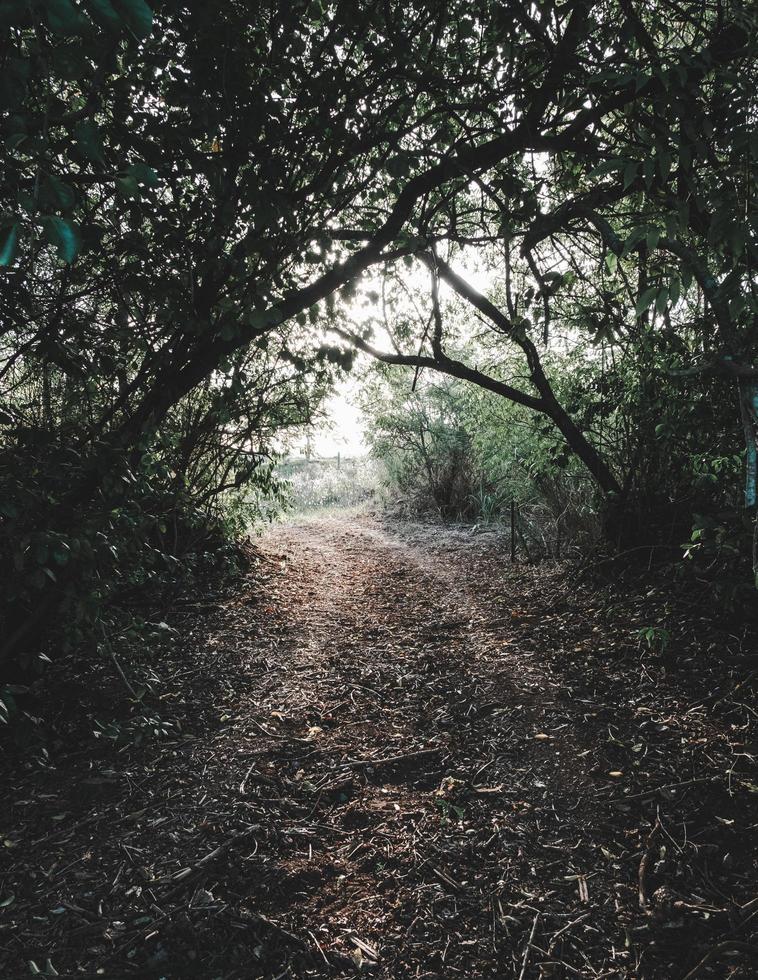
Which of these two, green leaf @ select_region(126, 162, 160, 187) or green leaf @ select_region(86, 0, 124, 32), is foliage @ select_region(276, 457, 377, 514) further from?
green leaf @ select_region(86, 0, 124, 32)

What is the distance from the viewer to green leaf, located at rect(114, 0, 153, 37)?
34.4 inches

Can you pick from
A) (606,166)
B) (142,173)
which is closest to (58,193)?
(142,173)

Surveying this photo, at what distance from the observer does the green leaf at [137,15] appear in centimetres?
87

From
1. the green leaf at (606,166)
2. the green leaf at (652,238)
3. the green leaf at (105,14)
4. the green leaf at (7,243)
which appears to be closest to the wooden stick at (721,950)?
the green leaf at (652,238)

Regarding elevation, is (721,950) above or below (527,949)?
above

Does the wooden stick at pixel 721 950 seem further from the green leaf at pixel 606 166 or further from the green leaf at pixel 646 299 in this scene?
the green leaf at pixel 606 166

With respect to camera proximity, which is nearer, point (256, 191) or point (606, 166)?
point (606, 166)

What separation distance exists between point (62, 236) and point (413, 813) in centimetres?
248

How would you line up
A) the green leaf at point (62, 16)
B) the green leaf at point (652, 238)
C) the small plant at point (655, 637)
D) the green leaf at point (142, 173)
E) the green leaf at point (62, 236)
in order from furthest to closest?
1. the small plant at point (655, 637)
2. the green leaf at point (652, 238)
3. the green leaf at point (142, 173)
4. the green leaf at point (62, 236)
5. the green leaf at point (62, 16)

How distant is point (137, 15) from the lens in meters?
0.88

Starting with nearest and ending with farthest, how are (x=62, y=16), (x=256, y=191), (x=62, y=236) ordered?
(x=62, y=16) → (x=62, y=236) → (x=256, y=191)

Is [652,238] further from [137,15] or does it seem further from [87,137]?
[87,137]

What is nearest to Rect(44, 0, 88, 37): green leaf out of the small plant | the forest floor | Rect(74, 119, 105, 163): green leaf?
Rect(74, 119, 105, 163): green leaf

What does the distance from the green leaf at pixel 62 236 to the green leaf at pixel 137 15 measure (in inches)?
13.8
